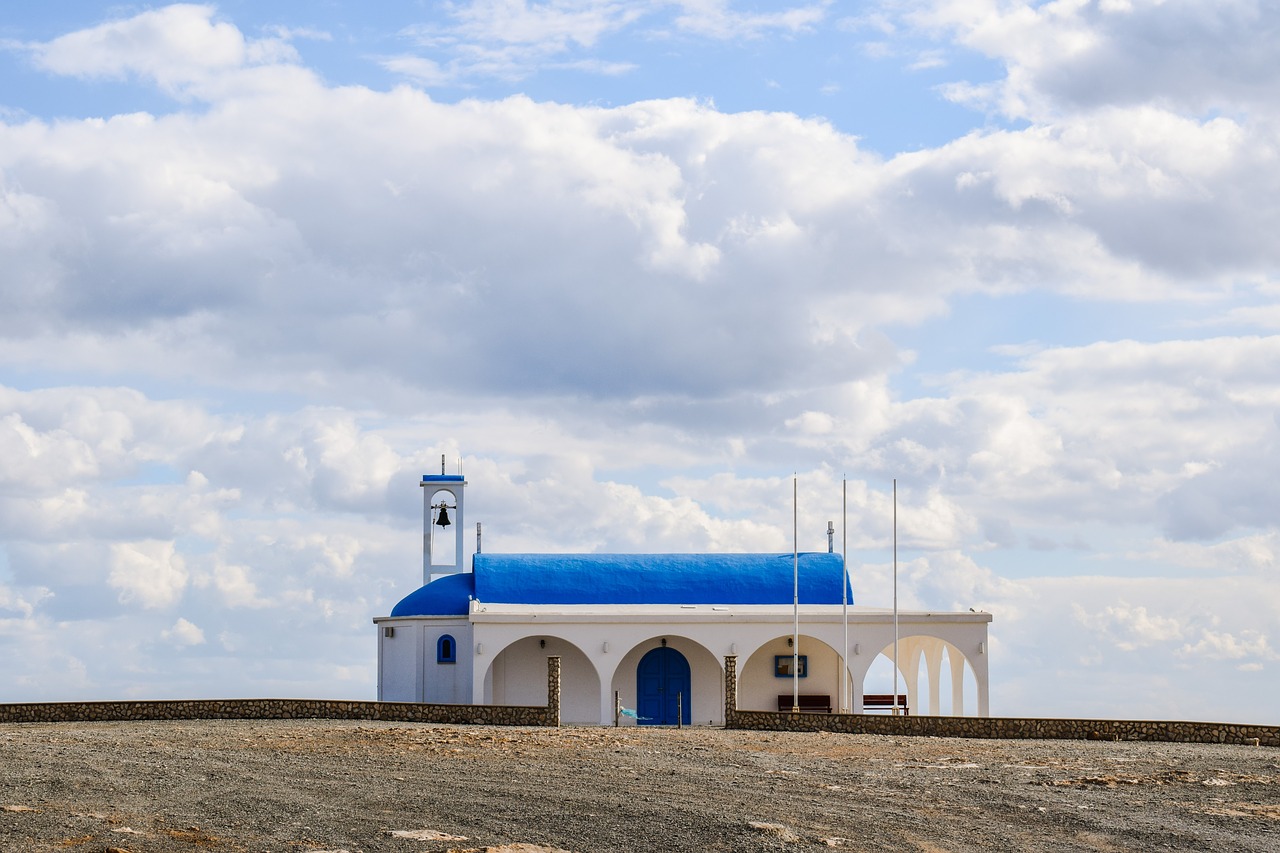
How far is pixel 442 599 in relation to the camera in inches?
1233

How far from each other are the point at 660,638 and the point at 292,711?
780 cm

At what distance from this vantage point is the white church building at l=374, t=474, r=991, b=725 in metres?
29.6

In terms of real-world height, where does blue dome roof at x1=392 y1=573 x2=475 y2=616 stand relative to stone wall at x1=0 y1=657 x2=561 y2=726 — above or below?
above

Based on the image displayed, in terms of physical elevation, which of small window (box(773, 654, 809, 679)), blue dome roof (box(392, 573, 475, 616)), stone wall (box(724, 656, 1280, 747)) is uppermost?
blue dome roof (box(392, 573, 475, 616))

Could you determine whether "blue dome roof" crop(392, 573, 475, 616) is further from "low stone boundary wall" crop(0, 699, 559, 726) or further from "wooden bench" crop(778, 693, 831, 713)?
"wooden bench" crop(778, 693, 831, 713)

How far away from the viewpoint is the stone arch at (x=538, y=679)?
3047 centimetres

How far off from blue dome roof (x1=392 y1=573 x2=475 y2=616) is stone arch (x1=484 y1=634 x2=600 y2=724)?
54.7 inches

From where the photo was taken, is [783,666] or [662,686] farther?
[662,686]

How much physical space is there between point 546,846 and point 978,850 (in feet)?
13.2

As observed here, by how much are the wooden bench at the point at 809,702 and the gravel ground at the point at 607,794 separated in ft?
22.9

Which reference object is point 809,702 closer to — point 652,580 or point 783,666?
point 783,666

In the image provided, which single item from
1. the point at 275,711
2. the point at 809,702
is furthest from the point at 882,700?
the point at 275,711

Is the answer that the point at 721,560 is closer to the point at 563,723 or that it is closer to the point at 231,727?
the point at 563,723

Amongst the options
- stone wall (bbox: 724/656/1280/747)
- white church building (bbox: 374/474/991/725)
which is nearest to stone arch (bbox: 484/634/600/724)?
white church building (bbox: 374/474/991/725)
